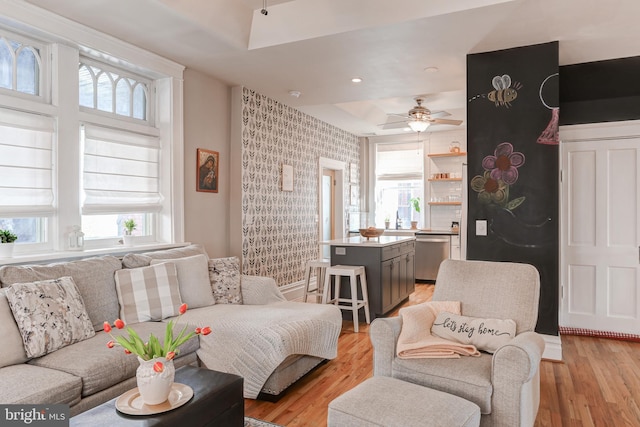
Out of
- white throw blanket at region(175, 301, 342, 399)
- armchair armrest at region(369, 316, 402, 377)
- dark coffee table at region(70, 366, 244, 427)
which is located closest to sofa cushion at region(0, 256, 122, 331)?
white throw blanket at region(175, 301, 342, 399)

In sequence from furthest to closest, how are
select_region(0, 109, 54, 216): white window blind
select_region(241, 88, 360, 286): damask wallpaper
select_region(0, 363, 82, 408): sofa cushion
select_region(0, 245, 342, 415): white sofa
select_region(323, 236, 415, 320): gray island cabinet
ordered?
select_region(241, 88, 360, 286): damask wallpaper → select_region(323, 236, 415, 320): gray island cabinet → select_region(0, 109, 54, 216): white window blind → select_region(0, 245, 342, 415): white sofa → select_region(0, 363, 82, 408): sofa cushion

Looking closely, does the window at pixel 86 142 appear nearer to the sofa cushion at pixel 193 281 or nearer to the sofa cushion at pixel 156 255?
the sofa cushion at pixel 156 255

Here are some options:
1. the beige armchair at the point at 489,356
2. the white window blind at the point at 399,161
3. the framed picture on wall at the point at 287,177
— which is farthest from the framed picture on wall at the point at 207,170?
the white window blind at the point at 399,161

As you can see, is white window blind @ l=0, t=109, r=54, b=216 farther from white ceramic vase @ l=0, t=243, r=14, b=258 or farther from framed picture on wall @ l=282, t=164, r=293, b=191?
framed picture on wall @ l=282, t=164, r=293, b=191

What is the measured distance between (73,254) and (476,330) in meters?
2.84

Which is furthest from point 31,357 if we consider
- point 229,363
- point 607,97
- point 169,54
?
point 607,97

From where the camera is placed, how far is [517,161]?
3.72 m

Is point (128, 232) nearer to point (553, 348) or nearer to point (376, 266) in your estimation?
point (376, 266)

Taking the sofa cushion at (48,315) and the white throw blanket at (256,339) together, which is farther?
the white throw blanket at (256,339)

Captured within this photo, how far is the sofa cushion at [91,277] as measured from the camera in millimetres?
2578

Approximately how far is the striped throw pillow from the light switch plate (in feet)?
8.65

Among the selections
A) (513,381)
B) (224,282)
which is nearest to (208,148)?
(224,282)

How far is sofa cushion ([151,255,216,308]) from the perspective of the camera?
134 inches

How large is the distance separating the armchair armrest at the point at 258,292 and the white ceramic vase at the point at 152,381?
195 cm
